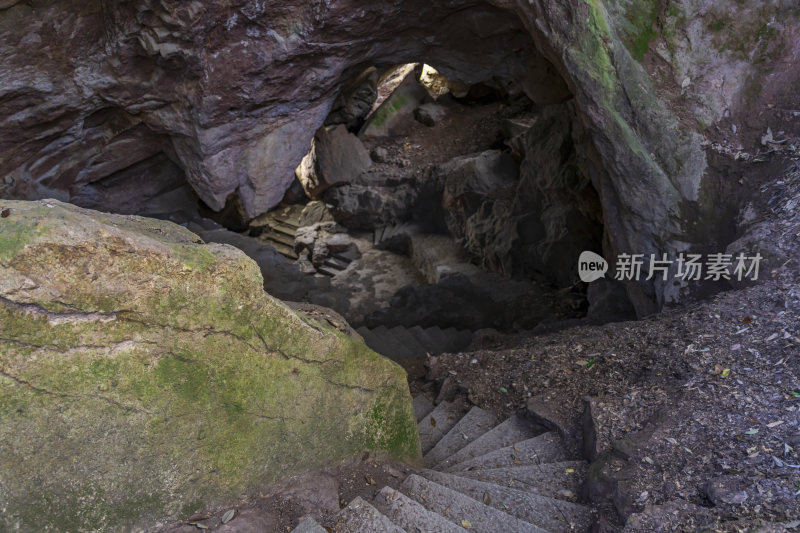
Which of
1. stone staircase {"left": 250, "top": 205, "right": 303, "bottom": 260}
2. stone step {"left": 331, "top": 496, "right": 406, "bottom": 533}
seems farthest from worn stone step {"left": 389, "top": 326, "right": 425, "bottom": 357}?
stone staircase {"left": 250, "top": 205, "right": 303, "bottom": 260}

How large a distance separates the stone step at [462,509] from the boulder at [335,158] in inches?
395

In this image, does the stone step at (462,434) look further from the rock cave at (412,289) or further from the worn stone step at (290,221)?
the worn stone step at (290,221)

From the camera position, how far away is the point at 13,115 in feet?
20.2

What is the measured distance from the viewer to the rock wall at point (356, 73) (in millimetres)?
5254

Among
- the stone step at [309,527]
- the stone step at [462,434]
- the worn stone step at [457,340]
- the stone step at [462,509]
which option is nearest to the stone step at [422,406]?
the stone step at [462,434]

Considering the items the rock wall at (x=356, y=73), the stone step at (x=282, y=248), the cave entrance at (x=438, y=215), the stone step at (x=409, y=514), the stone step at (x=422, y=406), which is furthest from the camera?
the stone step at (x=282, y=248)

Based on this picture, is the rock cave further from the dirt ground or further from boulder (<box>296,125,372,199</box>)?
boulder (<box>296,125,372,199</box>)

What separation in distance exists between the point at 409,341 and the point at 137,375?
200 inches

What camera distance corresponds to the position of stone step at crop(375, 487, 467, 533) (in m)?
2.76

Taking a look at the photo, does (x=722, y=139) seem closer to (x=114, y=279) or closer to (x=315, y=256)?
(x=114, y=279)

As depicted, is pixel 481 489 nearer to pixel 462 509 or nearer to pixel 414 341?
pixel 462 509

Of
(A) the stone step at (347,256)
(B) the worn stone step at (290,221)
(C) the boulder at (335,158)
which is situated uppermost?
(C) the boulder at (335,158)

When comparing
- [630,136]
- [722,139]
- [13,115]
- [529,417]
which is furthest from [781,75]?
[13,115]

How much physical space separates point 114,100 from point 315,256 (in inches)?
249
